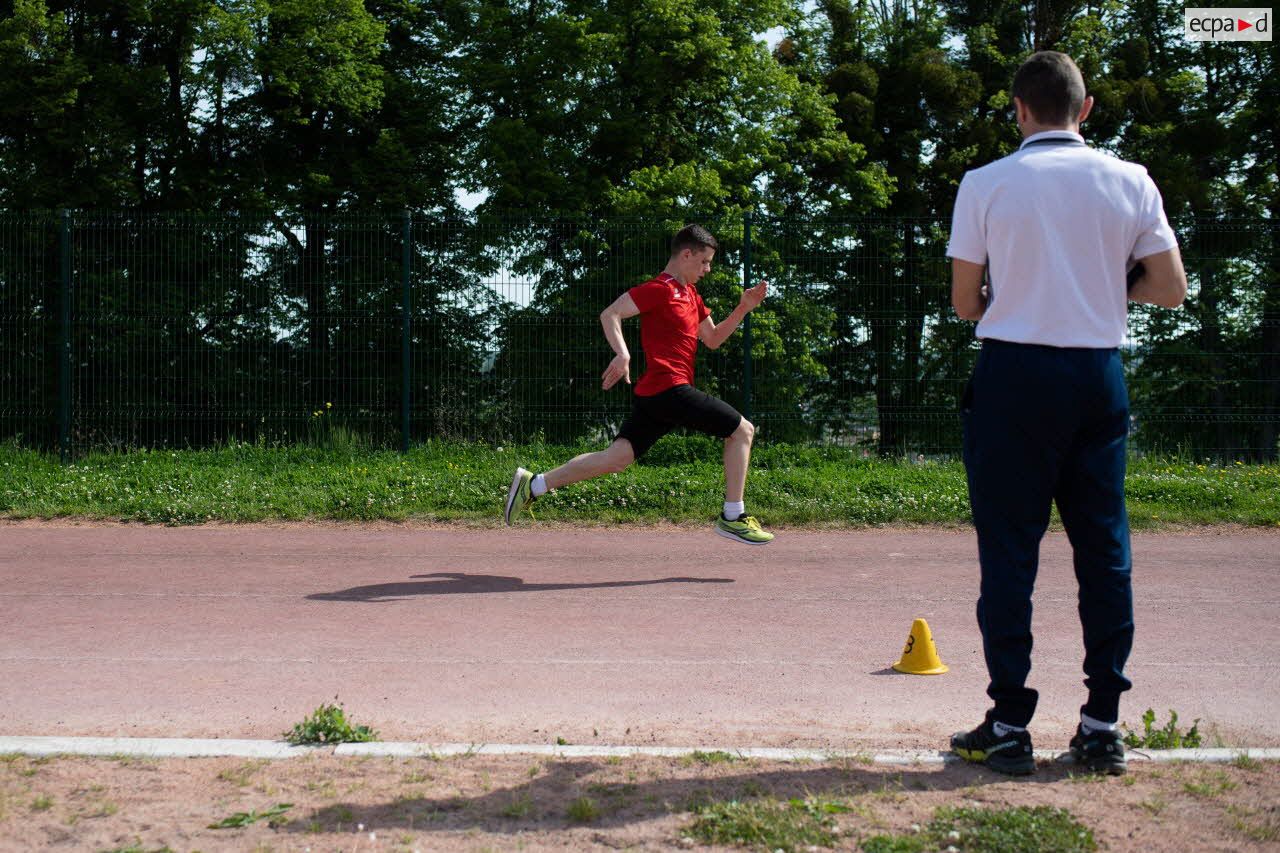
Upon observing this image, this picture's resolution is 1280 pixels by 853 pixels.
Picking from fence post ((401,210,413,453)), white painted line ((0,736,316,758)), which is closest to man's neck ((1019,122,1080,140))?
white painted line ((0,736,316,758))

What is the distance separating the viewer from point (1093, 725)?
3807 millimetres

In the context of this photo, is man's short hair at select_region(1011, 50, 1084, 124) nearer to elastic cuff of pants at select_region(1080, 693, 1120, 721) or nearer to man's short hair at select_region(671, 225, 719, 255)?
elastic cuff of pants at select_region(1080, 693, 1120, 721)

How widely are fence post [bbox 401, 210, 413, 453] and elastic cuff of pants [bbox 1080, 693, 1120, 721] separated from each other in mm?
10786

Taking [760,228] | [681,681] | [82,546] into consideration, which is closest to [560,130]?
[760,228]

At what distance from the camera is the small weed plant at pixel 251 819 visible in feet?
10.8

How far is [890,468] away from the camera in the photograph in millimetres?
13016

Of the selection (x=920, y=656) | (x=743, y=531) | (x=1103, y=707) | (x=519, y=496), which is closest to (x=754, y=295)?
(x=743, y=531)

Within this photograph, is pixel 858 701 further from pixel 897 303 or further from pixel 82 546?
pixel 897 303

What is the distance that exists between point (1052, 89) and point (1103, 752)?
2.07m

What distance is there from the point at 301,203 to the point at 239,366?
672 cm

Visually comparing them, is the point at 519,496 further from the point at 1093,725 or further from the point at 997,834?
the point at 997,834

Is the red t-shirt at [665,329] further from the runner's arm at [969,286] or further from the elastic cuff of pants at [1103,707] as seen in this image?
the elastic cuff of pants at [1103,707]

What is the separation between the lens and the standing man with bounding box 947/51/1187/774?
3730 mm

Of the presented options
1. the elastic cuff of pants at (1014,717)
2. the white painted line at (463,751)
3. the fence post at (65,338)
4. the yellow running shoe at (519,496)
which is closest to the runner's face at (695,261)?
the yellow running shoe at (519,496)
